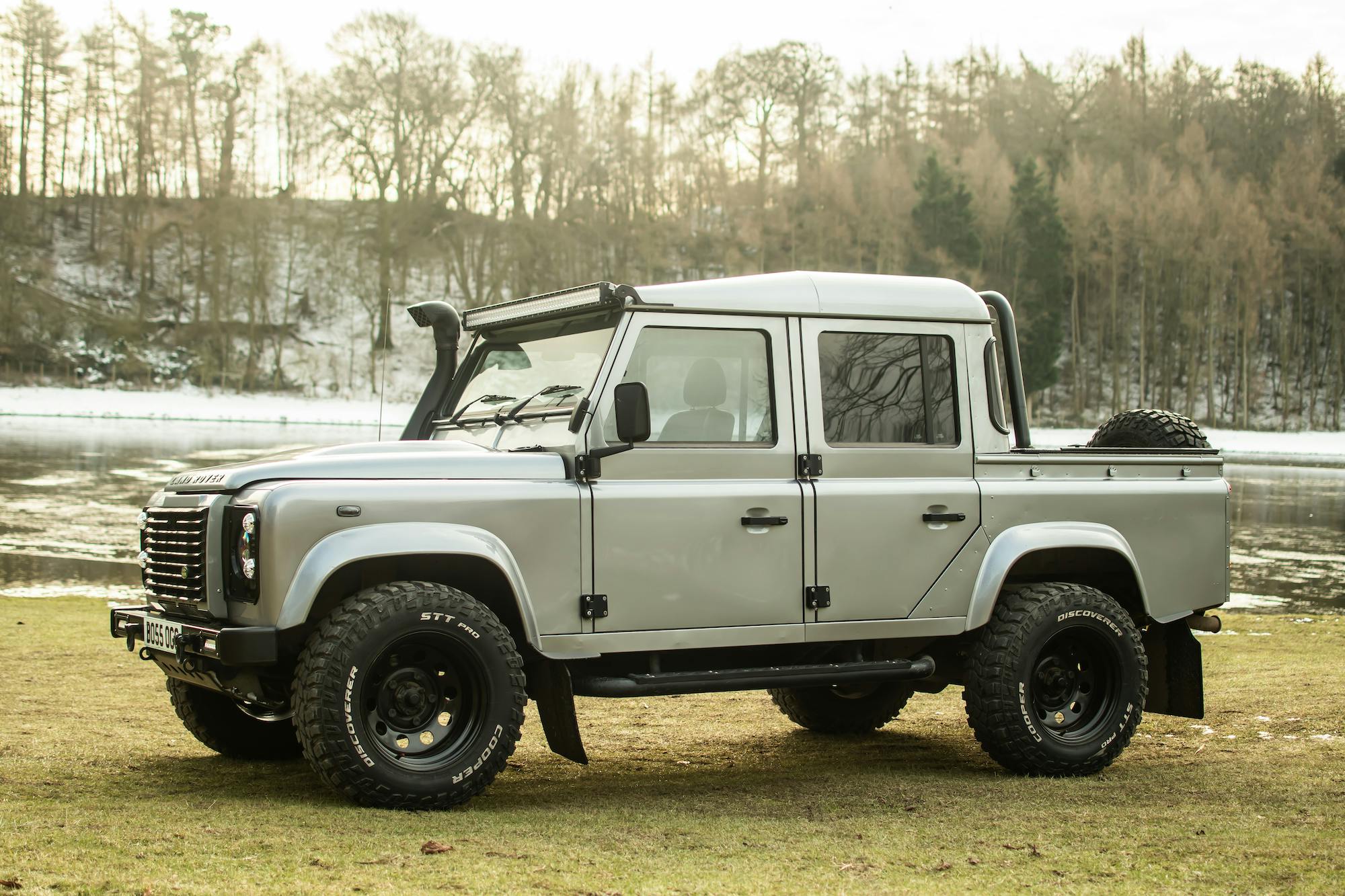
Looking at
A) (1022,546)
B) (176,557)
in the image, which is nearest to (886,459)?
(1022,546)

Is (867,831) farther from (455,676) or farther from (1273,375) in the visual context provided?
(1273,375)

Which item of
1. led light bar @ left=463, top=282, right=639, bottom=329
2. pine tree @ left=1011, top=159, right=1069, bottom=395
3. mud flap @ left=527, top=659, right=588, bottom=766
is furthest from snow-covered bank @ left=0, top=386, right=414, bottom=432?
mud flap @ left=527, top=659, right=588, bottom=766

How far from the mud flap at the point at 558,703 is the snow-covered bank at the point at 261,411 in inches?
1779

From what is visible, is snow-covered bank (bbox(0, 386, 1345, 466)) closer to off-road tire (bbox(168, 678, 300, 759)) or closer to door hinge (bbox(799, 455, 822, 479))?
off-road tire (bbox(168, 678, 300, 759))

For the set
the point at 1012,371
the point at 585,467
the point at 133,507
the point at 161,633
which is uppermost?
the point at 1012,371

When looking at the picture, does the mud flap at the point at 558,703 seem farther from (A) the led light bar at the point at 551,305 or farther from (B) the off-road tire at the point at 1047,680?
(B) the off-road tire at the point at 1047,680

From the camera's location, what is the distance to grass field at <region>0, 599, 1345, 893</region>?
485 cm

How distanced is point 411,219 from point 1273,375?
45.9 meters

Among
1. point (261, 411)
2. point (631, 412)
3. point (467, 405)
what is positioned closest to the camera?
point (631, 412)

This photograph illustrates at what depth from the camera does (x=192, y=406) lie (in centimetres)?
5631

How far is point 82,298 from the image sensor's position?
68.1m

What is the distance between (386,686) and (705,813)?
1506mm

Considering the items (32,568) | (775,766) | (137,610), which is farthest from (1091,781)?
(32,568)

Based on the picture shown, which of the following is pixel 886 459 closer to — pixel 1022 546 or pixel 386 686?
pixel 1022 546
